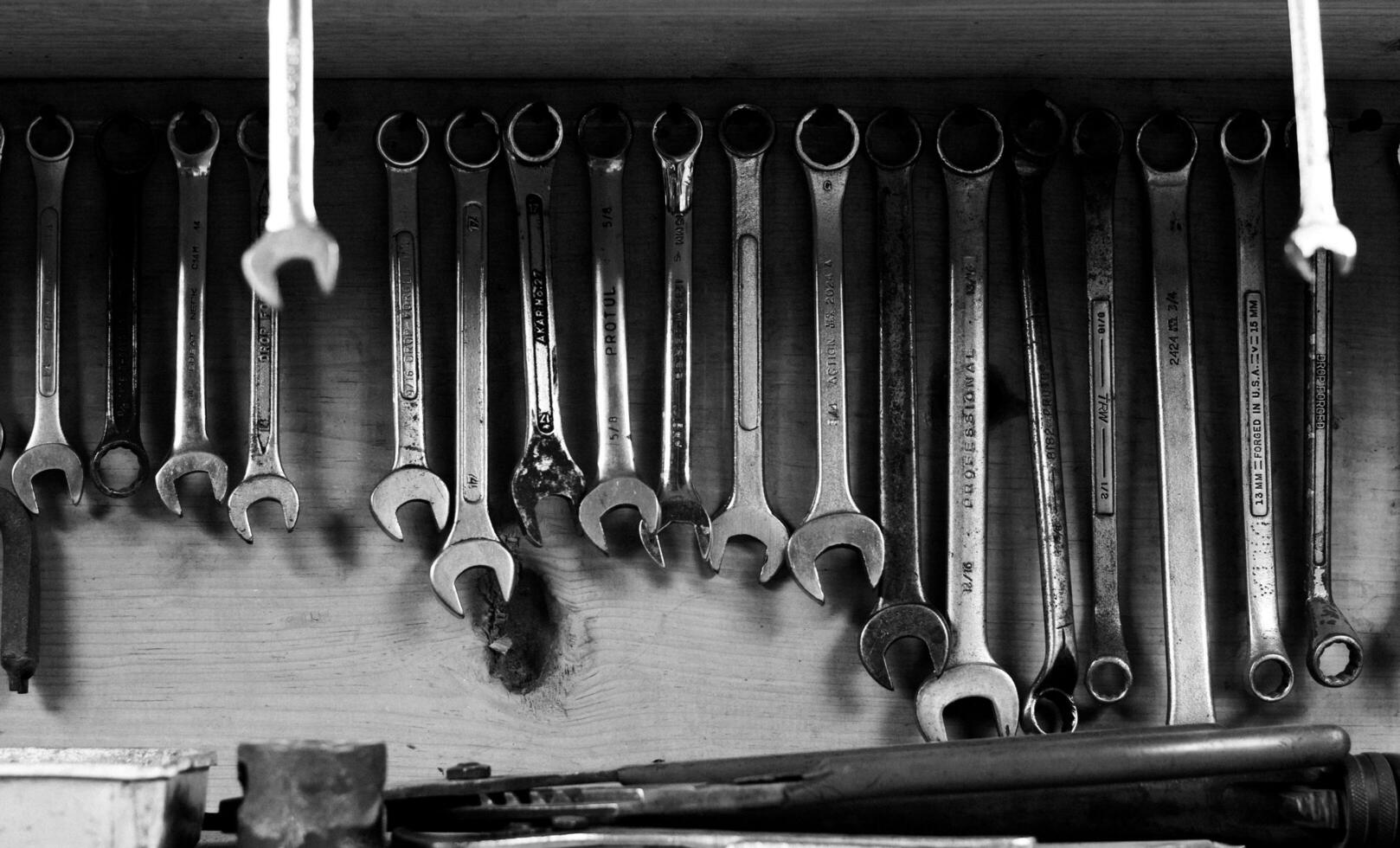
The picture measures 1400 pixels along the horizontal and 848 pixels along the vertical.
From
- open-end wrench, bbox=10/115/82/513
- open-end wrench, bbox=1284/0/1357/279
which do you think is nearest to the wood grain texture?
open-end wrench, bbox=10/115/82/513

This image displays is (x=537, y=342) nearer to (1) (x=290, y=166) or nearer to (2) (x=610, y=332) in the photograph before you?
(2) (x=610, y=332)

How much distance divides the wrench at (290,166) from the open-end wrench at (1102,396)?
2.88 feet

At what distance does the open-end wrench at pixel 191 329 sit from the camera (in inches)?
57.3

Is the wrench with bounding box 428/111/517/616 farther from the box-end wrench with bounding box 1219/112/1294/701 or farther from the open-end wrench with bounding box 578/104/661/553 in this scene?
the box-end wrench with bounding box 1219/112/1294/701

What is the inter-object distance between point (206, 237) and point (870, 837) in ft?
2.95

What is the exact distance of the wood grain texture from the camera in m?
1.46

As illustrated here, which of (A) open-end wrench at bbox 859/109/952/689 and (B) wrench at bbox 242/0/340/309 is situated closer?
(B) wrench at bbox 242/0/340/309

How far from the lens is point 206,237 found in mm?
1506

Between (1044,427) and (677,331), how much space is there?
38 cm

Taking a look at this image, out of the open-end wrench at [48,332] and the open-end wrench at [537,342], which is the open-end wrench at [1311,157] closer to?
the open-end wrench at [537,342]

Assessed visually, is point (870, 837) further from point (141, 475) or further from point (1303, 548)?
point (141, 475)

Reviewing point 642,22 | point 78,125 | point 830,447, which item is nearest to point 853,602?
point 830,447

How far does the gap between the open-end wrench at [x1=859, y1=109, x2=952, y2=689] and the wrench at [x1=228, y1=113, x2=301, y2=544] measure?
1.92 feet

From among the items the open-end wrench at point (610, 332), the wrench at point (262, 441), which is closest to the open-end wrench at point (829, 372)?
the open-end wrench at point (610, 332)
